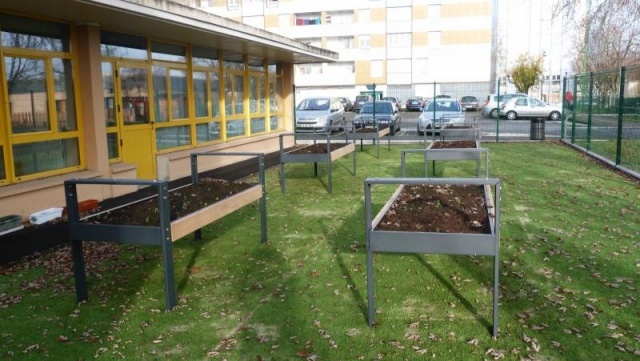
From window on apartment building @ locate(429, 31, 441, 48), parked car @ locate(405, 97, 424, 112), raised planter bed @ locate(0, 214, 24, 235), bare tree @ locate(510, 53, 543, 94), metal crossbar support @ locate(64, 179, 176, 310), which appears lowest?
raised planter bed @ locate(0, 214, 24, 235)

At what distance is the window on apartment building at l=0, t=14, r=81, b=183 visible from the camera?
8.56 meters

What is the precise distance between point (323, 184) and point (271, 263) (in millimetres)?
5504

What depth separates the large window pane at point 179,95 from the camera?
42.7 ft

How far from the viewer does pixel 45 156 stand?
924 cm

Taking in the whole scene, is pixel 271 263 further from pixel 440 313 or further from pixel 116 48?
pixel 116 48

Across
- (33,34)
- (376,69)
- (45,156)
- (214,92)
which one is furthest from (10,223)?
(376,69)

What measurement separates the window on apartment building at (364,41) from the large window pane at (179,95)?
156 ft

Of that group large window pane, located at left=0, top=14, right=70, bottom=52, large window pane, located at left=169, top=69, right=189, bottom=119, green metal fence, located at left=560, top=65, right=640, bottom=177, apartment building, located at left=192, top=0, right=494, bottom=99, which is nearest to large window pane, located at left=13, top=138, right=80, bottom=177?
large window pane, located at left=0, top=14, right=70, bottom=52

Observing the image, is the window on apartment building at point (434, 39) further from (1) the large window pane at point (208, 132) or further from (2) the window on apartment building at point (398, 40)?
(1) the large window pane at point (208, 132)

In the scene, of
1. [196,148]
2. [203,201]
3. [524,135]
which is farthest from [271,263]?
[524,135]

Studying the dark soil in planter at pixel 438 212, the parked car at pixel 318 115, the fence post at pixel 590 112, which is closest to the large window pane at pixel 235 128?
the parked car at pixel 318 115

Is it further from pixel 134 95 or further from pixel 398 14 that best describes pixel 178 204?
pixel 398 14

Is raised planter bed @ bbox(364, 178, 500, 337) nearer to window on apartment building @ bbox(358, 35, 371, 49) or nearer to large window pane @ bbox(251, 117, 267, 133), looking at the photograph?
large window pane @ bbox(251, 117, 267, 133)

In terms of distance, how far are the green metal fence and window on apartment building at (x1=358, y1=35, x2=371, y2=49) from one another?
4002cm
